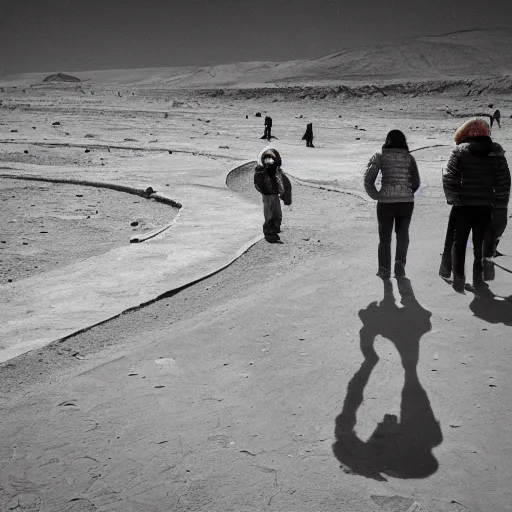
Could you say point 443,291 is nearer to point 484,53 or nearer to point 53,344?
point 53,344

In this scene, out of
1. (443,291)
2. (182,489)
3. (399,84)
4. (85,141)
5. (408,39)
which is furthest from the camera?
(408,39)

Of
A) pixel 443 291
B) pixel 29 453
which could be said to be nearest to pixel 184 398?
pixel 29 453

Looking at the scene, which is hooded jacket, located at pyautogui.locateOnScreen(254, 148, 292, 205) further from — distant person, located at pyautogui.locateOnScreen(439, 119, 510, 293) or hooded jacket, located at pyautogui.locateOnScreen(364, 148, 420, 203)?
distant person, located at pyautogui.locateOnScreen(439, 119, 510, 293)

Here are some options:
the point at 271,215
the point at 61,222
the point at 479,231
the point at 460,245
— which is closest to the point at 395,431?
the point at 460,245

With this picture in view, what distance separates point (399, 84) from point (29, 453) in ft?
180

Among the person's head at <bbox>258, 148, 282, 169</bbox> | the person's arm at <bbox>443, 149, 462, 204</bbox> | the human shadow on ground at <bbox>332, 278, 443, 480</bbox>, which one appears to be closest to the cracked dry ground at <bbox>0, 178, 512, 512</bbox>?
the human shadow on ground at <bbox>332, 278, 443, 480</bbox>

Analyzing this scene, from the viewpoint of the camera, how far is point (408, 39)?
106m

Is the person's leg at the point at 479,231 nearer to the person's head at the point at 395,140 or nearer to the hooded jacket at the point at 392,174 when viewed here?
the hooded jacket at the point at 392,174

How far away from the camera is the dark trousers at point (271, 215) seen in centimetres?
891

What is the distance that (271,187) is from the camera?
29.1 ft

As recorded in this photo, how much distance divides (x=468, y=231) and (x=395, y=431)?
3239mm

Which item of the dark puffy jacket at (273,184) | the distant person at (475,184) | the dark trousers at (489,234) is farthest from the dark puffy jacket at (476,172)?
the dark puffy jacket at (273,184)

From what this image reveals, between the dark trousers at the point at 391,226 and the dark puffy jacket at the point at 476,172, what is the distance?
2.05ft

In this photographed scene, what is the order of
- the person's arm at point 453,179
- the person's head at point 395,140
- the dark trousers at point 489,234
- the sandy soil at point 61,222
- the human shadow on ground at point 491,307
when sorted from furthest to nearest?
the sandy soil at point 61,222 → the dark trousers at point 489,234 → the person's head at point 395,140 → the person's arm at point 453,179 → the human shadow on ground at point 491,307
